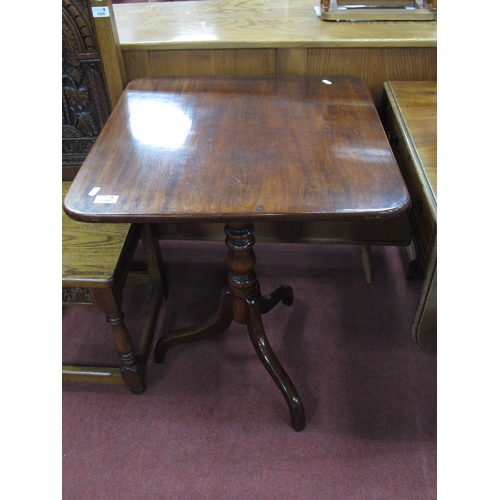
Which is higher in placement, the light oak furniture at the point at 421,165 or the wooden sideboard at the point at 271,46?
the wooden sideboard at the point at 271,46

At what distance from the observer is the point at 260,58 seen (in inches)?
58.6

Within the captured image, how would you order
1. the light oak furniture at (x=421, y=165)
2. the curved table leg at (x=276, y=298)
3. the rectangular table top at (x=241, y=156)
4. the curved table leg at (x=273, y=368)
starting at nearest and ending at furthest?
the rectangular table top at (x=241, y=156) < the light oak furniture at (x=421, y=165) < the curved table leg at (x=273, y=368) < the curved table leg at (x=276, y=298)

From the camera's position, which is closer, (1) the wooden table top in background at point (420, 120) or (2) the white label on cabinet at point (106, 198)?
(2) the white label on cabinet at point (106, 198)

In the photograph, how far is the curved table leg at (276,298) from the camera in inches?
65.7

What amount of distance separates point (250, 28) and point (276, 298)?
929 millimetres

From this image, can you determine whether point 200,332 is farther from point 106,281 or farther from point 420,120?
point 420,120

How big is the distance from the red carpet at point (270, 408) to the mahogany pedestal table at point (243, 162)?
0.14 meters

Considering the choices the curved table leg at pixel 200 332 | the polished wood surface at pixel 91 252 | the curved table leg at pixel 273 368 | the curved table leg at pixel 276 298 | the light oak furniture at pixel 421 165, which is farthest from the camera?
the curved table leg at pixel 276 298

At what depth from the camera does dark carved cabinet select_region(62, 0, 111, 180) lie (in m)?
1.36

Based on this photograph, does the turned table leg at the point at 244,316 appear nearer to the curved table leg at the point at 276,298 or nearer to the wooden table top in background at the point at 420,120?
the curved table leg at the point at 276,298

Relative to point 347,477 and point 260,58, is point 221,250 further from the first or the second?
point 347,477

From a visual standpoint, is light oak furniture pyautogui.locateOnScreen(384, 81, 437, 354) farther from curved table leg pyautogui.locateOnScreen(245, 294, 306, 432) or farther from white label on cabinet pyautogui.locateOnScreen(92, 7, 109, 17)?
white label on cabinet pyautogui.locateOnScreen(92, 7, 109, 17)

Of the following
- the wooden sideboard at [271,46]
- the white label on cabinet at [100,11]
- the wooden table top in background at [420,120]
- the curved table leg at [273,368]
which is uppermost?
the white label on cabinet at [100,11]

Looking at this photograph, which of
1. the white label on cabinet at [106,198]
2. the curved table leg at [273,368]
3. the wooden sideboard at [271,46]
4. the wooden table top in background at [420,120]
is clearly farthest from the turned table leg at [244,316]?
the wooden sideboard at [271,46]
